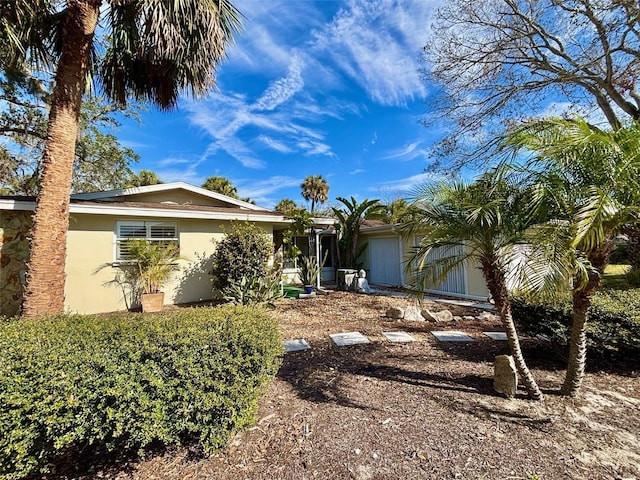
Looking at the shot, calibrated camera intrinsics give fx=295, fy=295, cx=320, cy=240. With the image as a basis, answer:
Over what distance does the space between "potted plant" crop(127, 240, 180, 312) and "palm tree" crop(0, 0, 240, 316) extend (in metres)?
3.10

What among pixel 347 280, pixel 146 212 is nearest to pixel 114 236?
pixel 146 212

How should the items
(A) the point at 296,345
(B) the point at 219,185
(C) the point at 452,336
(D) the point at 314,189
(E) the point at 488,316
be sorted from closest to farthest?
(A) the point at 296,345
(C) the point at 452,336
(E) the point at 488,316
(B) the point at 219,185
(D) the point at 314,189

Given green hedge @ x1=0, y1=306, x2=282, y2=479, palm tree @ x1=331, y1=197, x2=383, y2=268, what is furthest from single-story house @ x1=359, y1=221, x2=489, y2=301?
green hedge @ x1=0, y1=306, x2=282, y2=479

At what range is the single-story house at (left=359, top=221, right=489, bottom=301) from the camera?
36.4 ft

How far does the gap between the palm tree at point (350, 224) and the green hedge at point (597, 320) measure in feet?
30.2

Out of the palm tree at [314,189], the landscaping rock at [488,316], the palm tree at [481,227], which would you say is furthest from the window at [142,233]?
the palm tree at [314,189]

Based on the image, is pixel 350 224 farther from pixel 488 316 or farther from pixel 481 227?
pixel 481 227

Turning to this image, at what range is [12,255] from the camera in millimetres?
7289

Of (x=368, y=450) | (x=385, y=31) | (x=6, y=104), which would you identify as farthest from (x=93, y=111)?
(x=368, y=450)

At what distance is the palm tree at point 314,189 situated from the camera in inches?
1310

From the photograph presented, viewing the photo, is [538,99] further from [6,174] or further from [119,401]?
[6,174]

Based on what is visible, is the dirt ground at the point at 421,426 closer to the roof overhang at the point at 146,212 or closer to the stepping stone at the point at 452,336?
the stepping stone at the point at 452,336

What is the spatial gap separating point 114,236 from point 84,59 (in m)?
4.72

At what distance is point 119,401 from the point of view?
220 centimetres
